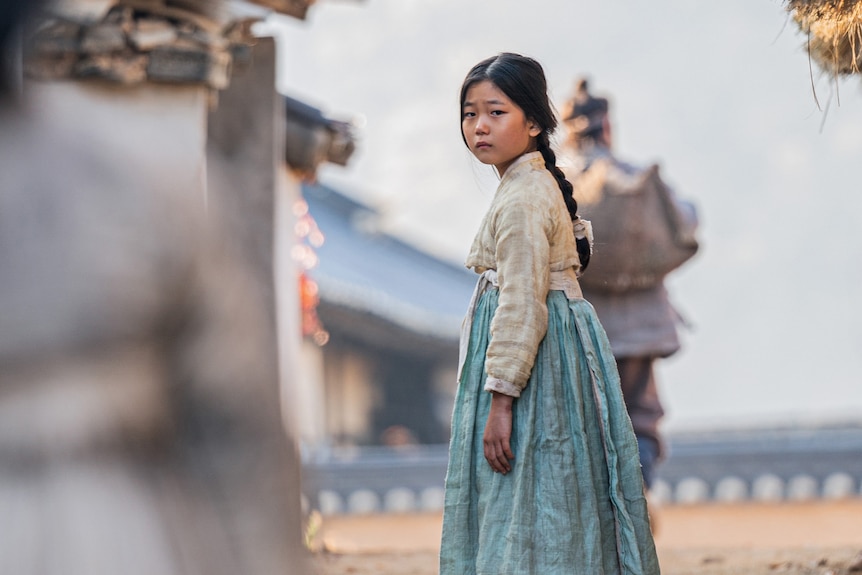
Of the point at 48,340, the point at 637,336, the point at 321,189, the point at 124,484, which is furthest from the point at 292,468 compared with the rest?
the point at 321,189

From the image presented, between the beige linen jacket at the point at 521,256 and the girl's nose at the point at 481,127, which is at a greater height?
the girl's nose at the point at 481,127

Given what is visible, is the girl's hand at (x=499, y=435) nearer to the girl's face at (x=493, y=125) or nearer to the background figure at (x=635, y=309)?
the girl's face at (x=493, y=125)

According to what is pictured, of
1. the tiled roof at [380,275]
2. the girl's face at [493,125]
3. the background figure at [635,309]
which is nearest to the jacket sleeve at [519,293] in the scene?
the girl's face at [493,125]

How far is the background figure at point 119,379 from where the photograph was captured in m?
4.16

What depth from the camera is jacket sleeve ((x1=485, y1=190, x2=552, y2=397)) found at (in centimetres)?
302

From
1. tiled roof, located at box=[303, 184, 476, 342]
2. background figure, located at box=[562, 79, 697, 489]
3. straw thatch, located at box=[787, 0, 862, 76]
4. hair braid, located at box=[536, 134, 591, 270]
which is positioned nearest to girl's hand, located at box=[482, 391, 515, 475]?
hair braid, located at box=[536, 134, 591, 270]

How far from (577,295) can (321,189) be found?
17.0 metres

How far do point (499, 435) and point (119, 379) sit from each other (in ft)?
6.53

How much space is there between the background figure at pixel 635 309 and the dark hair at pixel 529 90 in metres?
2.65

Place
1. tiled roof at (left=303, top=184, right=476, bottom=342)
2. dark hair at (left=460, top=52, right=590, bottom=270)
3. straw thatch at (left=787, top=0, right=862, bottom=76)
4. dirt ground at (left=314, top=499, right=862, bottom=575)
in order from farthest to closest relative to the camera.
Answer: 1. tiled roof at (left=303, top=184, right=476, bottom=342)
2. dirt ground at (left=314, top=499, right=862, bottom=575)
3. straw thatch at (left=787, top=0, right=862, bottom=76)
4. dark hair at (left=460, top=52, right=590, bottom=270)

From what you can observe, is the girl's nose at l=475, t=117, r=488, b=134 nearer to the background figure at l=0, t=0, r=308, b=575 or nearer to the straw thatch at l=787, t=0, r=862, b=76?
the straw thatch at l=787, t=0, r=862, b=76

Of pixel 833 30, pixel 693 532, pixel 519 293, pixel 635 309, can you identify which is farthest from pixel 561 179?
pixel 693 532

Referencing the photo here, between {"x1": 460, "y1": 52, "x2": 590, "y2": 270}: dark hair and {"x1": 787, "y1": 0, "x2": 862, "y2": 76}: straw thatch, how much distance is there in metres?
0.85

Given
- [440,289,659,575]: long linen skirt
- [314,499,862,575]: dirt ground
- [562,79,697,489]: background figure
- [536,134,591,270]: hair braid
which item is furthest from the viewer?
[314,499,862,575]: dirt ground
